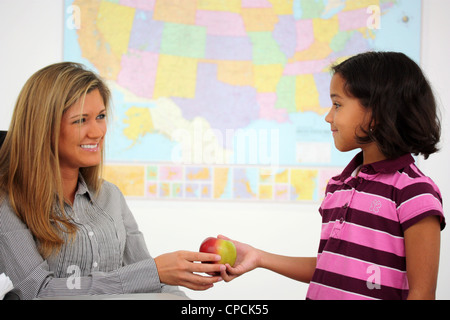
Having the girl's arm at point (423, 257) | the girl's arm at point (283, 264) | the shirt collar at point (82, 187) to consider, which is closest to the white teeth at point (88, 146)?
the shirt collar at point (82, 187)

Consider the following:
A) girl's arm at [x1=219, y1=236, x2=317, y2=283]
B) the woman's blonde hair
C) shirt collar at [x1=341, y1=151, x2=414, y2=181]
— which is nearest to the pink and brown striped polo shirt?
shirt collar at [x1=341, y1=151, x2=414, y2=181]

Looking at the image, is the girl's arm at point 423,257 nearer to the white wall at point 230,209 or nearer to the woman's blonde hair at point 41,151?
the woman's blonde hair at point 41,151

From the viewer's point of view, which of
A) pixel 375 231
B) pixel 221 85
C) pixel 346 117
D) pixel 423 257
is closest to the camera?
pixel 423 257

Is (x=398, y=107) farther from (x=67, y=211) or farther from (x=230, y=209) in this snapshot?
(x=230, y=209)

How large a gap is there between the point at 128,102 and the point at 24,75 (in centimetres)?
75

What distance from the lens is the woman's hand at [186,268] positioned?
1.23 m

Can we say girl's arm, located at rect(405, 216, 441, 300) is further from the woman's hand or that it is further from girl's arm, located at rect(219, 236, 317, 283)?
the woman's hand

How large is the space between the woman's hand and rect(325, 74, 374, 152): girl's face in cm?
47

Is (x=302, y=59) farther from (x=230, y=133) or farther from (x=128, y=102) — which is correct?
(x=128, y=102)

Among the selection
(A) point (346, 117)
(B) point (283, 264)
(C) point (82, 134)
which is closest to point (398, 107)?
(A) point (346, 117)

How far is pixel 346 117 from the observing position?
1203mm

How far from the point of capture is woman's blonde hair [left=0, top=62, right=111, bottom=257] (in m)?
1.28

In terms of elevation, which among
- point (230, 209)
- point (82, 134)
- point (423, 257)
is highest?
point (82, 134)

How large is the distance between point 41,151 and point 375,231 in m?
0.95
